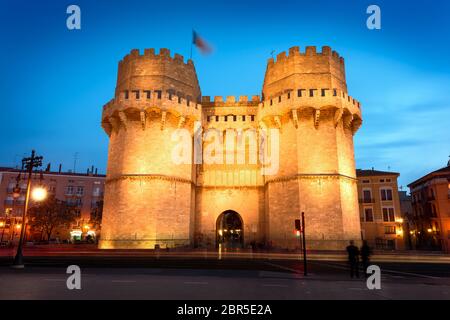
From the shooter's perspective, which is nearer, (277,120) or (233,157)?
(277,120)

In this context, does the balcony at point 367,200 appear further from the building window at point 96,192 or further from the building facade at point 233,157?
the building window at point 96,192

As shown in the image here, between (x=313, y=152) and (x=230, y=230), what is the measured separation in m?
17.8

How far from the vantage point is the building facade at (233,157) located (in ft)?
86.4

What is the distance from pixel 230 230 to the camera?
39.5 meters

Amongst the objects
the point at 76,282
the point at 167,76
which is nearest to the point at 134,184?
the point at 167,76

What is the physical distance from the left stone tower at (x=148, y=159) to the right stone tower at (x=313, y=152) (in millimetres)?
8799

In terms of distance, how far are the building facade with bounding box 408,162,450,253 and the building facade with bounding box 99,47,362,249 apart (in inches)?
761

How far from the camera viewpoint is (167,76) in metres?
29.5

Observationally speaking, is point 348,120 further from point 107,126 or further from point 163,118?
point 107,126

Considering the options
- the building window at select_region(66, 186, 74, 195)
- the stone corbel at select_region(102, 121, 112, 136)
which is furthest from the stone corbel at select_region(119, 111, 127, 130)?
the building window at select_region(66, 186, 74, 195)

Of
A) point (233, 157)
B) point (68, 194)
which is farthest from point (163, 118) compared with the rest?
point (68, 194)

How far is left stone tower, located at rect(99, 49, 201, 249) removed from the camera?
26.1 metres

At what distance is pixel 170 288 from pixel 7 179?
56993mm
